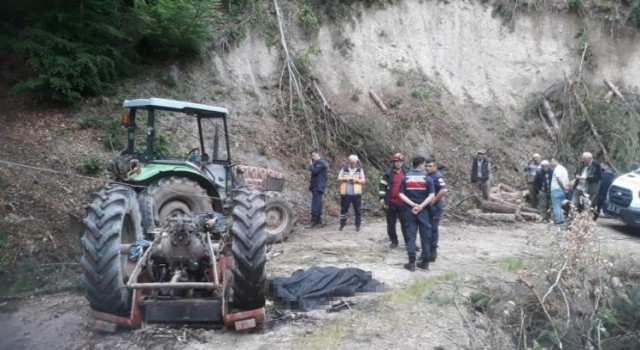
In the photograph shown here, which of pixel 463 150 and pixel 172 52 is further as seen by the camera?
pixel 463 150

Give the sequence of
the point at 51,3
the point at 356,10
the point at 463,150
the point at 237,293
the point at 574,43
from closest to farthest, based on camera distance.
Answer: the point at 237,293 < the point at 51,3 < the point at 463,150 < the point at 356,10 < the point at 574,43

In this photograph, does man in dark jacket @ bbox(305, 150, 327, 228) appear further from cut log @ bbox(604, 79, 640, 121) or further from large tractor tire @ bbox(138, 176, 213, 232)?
cut log @ bbox(604, 79, 640, 121)

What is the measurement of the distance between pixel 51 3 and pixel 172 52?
2.80 m

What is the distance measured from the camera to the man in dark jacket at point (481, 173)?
14680mm

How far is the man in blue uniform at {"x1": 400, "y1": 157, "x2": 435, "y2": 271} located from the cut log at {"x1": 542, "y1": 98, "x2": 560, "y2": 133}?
1101cm

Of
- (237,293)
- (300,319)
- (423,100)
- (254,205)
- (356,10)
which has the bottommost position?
(300,319)

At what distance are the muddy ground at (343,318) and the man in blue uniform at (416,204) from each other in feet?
1.05

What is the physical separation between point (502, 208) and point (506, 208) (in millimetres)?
109

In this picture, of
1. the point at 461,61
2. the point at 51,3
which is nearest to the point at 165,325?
the point at 51,3

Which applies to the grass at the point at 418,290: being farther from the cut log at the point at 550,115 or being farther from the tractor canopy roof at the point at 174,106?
the cut log at the point at 550,115

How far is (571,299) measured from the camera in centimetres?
648

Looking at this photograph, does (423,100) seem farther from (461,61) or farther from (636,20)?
→ (636,20)

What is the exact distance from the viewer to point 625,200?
37.9 feet

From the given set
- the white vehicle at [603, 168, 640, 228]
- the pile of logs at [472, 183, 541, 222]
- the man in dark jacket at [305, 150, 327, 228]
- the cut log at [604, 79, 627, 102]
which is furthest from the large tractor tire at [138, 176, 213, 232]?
the cut log at [604, 79, 627, 102]
